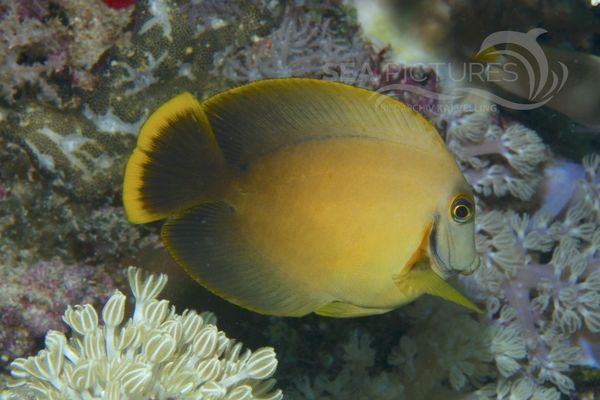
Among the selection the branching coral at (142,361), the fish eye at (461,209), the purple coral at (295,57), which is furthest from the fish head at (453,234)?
the purple coral at (295,57)

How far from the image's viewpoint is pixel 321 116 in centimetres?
214

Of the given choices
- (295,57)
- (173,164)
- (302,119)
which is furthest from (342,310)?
(295,57)

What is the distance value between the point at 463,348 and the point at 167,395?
1.96 meters

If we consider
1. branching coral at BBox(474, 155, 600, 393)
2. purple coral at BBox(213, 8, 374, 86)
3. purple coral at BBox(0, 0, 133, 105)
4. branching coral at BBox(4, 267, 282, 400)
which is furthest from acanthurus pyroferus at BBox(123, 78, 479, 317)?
branching coral at BBox(474, 155, 600, 393)

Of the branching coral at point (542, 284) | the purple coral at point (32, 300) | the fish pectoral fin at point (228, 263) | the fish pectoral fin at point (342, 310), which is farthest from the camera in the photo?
the branching coral at point (542, 284)

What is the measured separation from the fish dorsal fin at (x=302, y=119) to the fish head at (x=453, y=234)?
241 mm

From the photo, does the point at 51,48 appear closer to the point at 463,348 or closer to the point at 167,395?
the point at 167,395

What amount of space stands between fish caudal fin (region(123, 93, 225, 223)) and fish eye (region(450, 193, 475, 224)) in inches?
38.2

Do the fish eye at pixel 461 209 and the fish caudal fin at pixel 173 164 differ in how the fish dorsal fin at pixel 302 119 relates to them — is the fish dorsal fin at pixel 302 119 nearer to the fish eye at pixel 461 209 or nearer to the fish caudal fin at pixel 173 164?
the fish caudal fin at pixel 173 164

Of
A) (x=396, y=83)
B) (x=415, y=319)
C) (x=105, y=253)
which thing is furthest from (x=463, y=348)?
(x=105, y=253)

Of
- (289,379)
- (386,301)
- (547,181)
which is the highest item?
(386,301)

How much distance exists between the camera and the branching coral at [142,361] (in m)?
2.35

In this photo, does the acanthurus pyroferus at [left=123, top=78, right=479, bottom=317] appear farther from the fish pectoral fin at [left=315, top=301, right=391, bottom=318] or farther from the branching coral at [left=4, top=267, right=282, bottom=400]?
the branching coral at [left=4, top=267, right=282, bottom=400]

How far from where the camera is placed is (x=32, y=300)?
3168 mm
